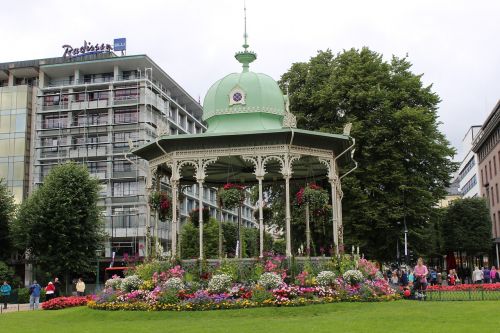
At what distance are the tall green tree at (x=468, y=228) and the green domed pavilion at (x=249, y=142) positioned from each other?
42638 millimetres

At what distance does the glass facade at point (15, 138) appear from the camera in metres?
79.2

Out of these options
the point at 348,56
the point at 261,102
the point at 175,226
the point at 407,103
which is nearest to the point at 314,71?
the point at 348,56

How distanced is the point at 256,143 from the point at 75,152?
5926 centimetres

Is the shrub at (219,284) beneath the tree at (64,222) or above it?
beneath

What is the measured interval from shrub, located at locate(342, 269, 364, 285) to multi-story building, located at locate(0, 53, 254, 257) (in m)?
55.1

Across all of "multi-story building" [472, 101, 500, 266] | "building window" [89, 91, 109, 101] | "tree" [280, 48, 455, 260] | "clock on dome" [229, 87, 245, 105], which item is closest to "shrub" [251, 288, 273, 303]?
"clock on dome" [229, 87, 245, 105]

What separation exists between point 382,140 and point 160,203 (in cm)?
1735

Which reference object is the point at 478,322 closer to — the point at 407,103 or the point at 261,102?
the point at 261,102

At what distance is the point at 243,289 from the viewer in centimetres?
2178

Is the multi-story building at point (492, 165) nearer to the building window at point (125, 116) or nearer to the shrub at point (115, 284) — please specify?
the building window at point (125, 116)

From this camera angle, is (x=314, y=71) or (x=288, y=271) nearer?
(x=288, y=271)

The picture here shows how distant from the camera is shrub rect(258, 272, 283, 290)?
21.4 meters

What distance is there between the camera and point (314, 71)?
41906mm

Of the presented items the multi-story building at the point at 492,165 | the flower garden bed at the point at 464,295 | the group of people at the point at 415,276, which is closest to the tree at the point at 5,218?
the group of people at the point at 415,276
